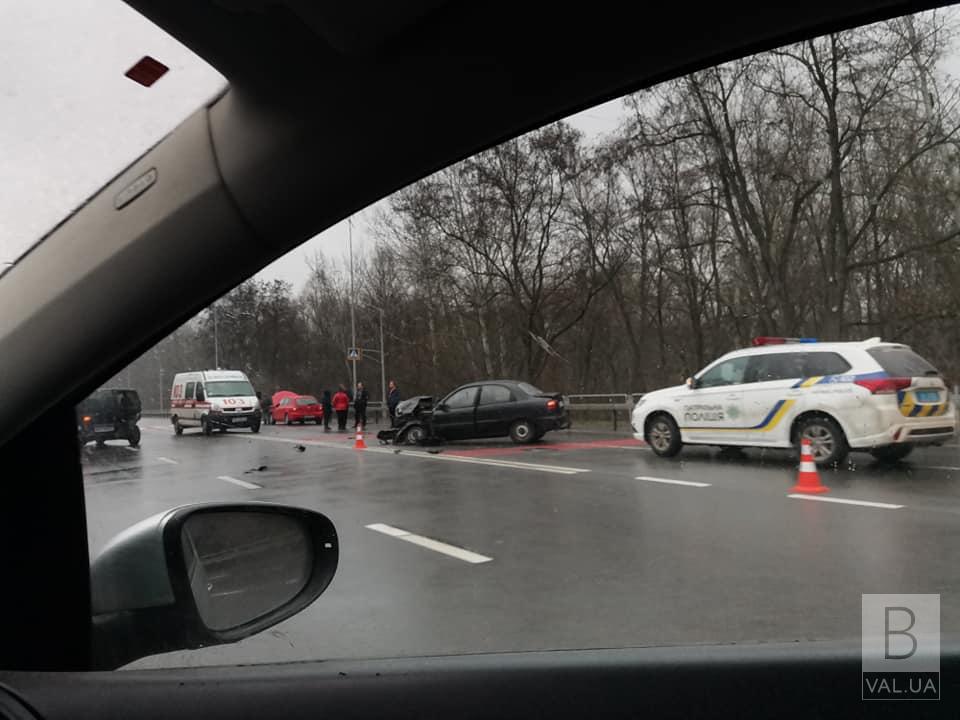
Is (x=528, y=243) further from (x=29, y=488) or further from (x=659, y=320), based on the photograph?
(x=29, y=488)

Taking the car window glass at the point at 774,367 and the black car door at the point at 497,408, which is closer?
the black car door at the point at 497,408

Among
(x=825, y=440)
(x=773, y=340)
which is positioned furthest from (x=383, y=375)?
(x=825, y=440)

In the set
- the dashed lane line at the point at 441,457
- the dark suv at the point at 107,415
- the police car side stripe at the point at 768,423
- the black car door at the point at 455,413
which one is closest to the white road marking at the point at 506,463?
the dashed lane line at the point at 441,457

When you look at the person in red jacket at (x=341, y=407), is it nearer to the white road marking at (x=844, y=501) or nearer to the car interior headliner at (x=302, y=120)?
the car interior headliner at (x=302, y=120)

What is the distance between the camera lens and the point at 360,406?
231 cm

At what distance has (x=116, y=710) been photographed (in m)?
1.51

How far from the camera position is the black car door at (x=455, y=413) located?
249 centimetres

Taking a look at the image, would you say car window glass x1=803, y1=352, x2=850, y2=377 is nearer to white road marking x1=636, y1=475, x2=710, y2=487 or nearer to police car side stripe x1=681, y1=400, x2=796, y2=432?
police car side stripe x1=681, y1=400, x2=796, y2=432

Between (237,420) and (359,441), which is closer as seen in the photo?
(237,420)

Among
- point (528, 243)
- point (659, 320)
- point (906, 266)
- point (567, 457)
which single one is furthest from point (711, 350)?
point (567, 457)

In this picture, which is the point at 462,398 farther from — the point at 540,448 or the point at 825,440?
the point at 825,440

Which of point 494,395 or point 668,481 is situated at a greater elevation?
point 494,395

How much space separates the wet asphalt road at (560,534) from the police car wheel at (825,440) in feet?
0.53

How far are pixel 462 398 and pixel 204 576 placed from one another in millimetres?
1173
